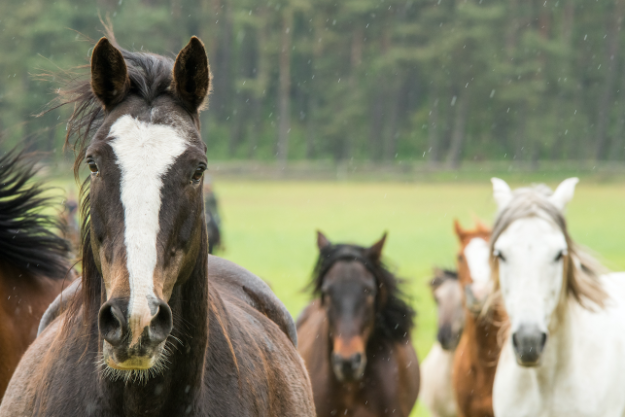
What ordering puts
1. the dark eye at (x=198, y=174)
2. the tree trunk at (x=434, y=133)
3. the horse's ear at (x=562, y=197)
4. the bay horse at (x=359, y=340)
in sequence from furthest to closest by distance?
1. the tree trunk at (x=434, y=133)
2. the bay horse at (x=359, y=340)
3. the horse's ear at (x=562, y=197)
4. the dark eye at (x=198, y=174)

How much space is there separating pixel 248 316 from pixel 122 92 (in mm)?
1378

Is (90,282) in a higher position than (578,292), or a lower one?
higher

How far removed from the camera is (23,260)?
4.20m

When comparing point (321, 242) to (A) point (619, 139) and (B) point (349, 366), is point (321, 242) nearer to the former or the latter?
(B) point (349, 366)

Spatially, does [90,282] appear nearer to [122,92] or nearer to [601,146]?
[122,92]

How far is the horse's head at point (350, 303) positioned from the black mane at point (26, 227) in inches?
77.1

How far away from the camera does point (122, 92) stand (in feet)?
7.72

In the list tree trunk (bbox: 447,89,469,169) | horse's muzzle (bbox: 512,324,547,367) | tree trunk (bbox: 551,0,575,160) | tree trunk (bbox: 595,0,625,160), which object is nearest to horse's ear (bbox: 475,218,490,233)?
horse's muzzle (bbox: 512,324,547,367)

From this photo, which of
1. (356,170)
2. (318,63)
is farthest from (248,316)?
(318,63)

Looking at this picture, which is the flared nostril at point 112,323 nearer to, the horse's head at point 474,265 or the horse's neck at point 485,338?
the horse's head at point 474,265

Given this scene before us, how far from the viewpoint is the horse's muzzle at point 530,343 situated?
4.04 m

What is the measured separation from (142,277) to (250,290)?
6.44 feet

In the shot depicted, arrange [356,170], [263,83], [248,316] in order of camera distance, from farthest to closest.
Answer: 1. [263,83]
2. [356,170]
3. [248,316]

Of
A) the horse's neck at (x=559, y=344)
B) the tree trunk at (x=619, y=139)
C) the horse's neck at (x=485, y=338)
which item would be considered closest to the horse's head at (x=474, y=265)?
the horse's neck at (x=485, y=338)
